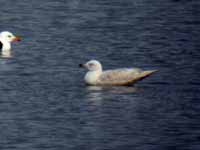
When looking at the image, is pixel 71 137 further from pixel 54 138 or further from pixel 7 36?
pixel 7 36

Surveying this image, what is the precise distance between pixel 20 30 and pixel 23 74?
310 inches

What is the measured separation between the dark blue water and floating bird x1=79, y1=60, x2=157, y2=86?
0.80 feet

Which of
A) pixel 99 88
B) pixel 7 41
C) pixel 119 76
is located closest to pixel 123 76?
pixel 119 76

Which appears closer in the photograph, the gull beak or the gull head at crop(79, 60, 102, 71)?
the gull head at crop(79, 60, 102, 71)

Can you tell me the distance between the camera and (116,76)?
28375 millimetres

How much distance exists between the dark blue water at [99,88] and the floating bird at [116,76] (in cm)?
24

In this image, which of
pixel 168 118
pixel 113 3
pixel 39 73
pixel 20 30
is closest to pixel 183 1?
pixel 113 3

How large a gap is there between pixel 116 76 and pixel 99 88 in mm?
465

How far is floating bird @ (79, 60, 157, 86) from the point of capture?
1113 inches

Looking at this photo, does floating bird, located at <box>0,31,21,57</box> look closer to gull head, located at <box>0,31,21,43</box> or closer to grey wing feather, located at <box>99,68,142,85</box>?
gull head, located at <box>0,31,21,43</box>

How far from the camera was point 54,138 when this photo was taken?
22984mm

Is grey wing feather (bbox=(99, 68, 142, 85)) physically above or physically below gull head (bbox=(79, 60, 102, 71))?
below

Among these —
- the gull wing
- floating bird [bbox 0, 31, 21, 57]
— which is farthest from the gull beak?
the gull wing

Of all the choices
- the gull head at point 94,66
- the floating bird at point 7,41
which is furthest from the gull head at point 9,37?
the gull head at point 94,66
